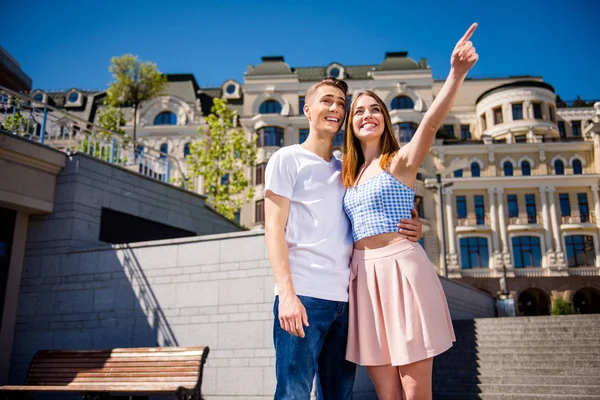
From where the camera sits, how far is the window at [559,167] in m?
41.2

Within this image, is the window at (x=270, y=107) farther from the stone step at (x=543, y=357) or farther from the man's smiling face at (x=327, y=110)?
the man's smiling face at (x=327, y=110)

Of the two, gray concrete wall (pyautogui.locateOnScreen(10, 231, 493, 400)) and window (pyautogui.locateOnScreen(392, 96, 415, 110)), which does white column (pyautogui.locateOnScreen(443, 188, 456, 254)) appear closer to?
window (pyautogui.locateOnScreen(392, 96, 415, 110))

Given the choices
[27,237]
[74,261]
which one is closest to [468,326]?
[74,261]

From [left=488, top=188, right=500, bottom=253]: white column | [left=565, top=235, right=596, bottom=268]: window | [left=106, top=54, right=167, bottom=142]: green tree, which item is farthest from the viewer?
[left=488, top=188, right=500, bottom=253]: white column

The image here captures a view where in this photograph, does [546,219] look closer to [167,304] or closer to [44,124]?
[167,304]

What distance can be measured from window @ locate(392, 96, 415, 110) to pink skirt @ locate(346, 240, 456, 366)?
1535 inches

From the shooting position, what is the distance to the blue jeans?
2.71 meters

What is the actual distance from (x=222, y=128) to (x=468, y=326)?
15261 mm

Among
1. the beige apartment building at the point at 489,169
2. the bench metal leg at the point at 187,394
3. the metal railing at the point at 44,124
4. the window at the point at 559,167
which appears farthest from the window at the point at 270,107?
the bench metal leg at the point at 187,394

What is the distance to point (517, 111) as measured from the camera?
43344 mm

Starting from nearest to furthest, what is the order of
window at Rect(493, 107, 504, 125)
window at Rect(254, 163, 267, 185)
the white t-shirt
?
the white t-shirt, window at Rect(254, 163, 267, 185), window at Rect(493, 107, 504, 125)

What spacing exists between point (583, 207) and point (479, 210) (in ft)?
24.9

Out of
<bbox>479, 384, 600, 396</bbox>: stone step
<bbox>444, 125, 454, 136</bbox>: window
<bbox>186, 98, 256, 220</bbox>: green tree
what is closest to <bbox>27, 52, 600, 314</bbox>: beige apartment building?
<bbox>444, 125, 454, 136</bbox>: window

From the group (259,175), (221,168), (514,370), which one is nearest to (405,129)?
(259,175)
